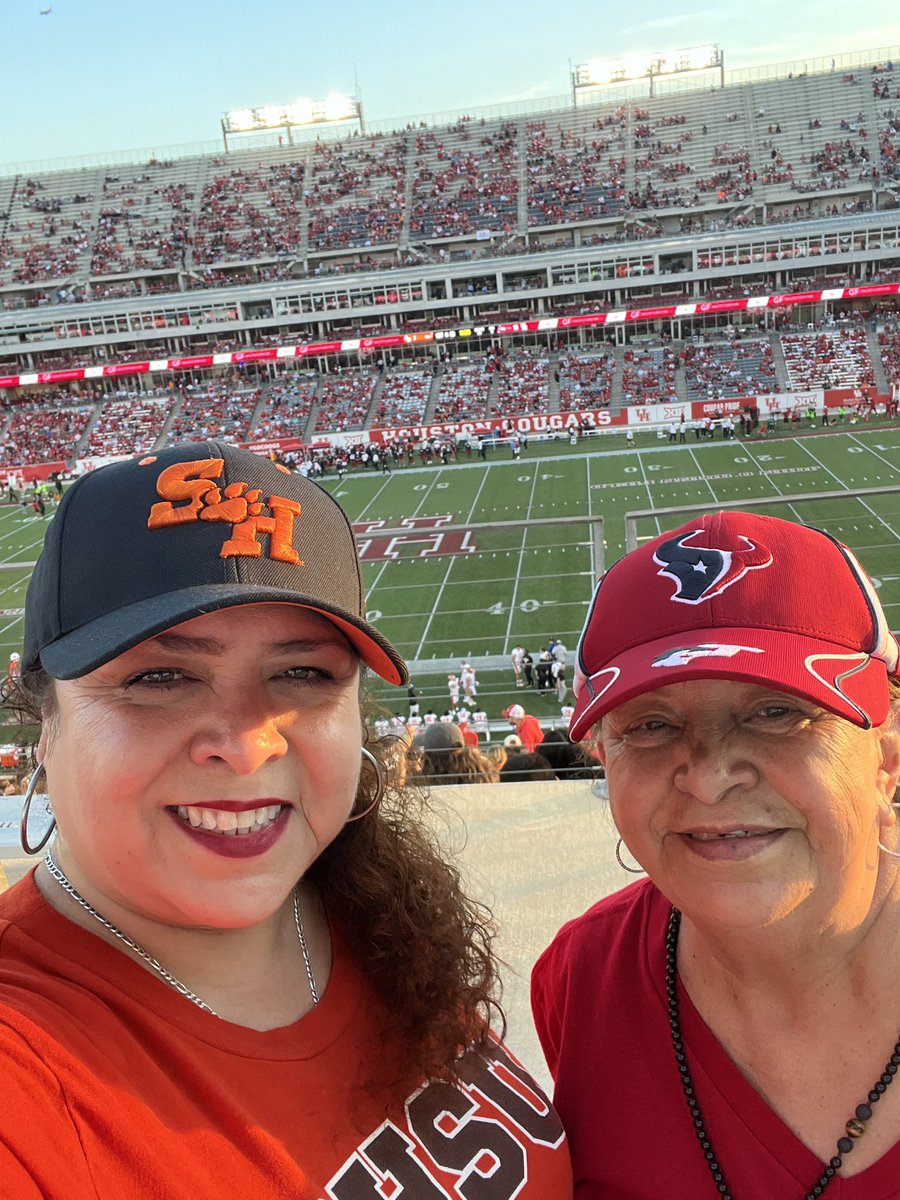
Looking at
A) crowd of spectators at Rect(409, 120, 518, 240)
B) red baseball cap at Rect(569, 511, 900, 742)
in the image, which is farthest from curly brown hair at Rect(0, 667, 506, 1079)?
crowd of spectators at Rect(409, 120, 518, 240)

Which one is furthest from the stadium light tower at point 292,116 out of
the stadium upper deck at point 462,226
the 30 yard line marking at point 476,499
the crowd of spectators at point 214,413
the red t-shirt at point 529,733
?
the red t-shirt at point 529,733

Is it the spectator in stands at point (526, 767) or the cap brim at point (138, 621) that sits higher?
the cap brim at point (138, 621)

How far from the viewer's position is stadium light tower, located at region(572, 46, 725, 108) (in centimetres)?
5822

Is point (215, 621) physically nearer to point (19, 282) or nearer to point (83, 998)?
point (83, 998)

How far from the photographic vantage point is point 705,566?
5.20ft

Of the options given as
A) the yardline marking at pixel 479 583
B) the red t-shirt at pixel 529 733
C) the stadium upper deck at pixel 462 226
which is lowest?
the yardline marking at pixel 479 583

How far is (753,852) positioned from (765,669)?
295mm

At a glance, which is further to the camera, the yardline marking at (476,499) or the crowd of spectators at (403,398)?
the crowd of spectators at (403,398)

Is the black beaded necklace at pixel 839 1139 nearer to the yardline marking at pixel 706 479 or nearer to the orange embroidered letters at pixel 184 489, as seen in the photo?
the orange embroidered letters at pixel 184 489

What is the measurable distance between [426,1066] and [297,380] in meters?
43.7

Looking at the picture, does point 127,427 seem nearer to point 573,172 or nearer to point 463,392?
point 463,392

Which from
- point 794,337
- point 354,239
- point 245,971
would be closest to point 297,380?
point 354,239

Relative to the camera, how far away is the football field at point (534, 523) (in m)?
17.7

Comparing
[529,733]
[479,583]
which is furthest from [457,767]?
[479,583]
